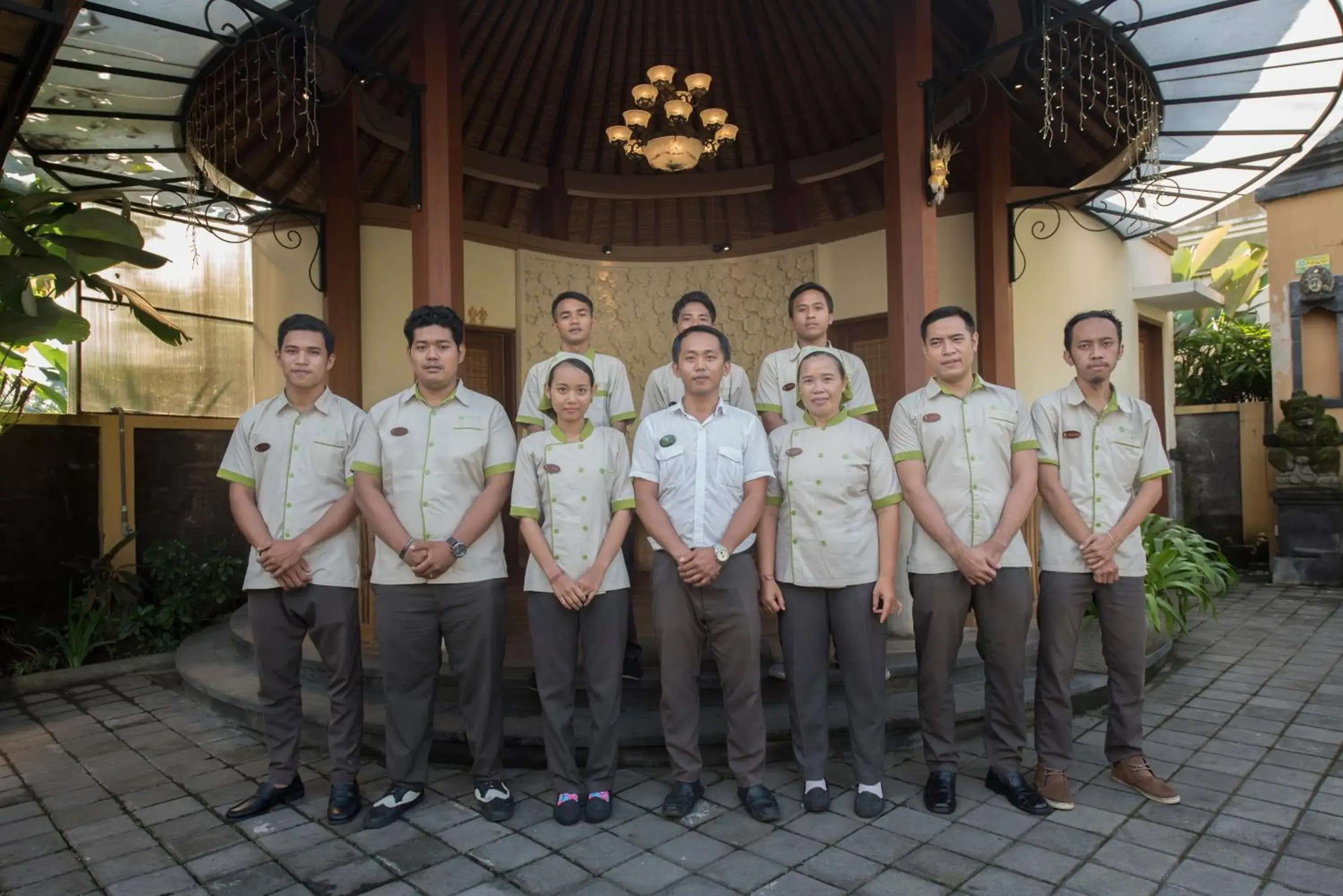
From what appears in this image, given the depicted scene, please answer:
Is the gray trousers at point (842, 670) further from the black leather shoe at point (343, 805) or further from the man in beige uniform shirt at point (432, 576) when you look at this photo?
the black leather shoe at point (343, 805)

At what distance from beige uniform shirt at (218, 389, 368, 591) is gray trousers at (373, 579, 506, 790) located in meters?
0.22

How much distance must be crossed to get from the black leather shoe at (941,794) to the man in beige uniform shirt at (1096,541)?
0.34 metres

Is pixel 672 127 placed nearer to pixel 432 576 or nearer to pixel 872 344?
pixel 872 344

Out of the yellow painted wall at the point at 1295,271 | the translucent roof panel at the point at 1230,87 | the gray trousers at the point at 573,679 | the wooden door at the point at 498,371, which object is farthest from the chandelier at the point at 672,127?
the yellow painted wall at the point at 1295,271

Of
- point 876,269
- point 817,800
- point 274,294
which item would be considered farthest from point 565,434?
point 274,294

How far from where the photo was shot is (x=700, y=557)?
2.71 meters

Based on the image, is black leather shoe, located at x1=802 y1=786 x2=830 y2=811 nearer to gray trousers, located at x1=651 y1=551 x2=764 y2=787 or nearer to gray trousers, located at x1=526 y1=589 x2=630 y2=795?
gray trousers, located at x1=651 y1=551 x2=764 y2=787

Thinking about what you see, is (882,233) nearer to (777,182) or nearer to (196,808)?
(777,182)

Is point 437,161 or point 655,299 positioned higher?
point 437,161

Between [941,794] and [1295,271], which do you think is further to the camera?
[1295,271]

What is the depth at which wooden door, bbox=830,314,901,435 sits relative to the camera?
6238 millimetres

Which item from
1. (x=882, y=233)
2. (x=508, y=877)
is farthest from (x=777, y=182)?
(x=508, y=877)

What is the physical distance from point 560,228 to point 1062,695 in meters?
5.42

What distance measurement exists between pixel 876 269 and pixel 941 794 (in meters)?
4.34
